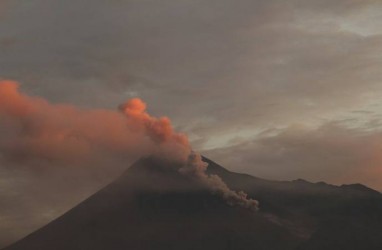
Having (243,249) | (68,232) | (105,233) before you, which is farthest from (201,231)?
(68,232)

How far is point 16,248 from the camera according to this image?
19275 cm

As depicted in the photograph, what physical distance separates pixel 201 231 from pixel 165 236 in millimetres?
12844

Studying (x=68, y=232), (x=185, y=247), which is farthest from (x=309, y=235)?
(x=68, y=232)

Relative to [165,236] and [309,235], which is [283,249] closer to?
[309,235]

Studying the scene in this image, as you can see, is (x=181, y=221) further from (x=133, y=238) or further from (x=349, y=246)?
(x=349, y=246)

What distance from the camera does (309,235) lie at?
191625mm

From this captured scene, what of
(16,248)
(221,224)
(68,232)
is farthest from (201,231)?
(16,248)

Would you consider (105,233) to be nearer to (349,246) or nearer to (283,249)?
(283,249)

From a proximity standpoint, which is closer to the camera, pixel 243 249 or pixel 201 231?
pixel 243 249

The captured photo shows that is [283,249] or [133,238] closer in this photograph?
[283,249]

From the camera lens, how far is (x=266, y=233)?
185 metres

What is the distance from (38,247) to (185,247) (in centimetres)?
5221

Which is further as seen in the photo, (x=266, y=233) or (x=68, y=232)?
(x=68, y=232)

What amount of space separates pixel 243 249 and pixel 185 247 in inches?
762
